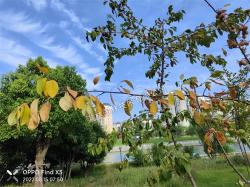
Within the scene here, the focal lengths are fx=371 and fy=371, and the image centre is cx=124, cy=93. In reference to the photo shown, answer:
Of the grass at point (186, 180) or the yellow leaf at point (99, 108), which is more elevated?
the yellow leaf at point (99, 108)

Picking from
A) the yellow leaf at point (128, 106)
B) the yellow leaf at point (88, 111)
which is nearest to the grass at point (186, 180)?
the yellow leaf at point (128, 106)

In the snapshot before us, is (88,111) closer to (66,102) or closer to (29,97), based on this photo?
(66,102)

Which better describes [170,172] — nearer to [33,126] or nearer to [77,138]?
[33,126]

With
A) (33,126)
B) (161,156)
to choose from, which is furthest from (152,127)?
(33,126)

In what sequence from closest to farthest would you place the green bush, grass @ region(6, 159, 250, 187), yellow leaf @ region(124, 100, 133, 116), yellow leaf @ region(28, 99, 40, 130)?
yellow leaf @ region(28, 99, 40, 130)
yellow leaf @ region(124, 100, 133, 116)
the green bush
grass @ region(6, 159, 250, 187)

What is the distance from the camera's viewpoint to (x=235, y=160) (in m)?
12.9

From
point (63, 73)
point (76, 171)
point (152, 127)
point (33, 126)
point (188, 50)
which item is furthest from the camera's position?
point (76, 171)

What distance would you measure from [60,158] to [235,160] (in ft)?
22.2

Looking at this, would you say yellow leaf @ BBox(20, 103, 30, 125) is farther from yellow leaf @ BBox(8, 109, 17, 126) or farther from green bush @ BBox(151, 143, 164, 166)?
green bush @ BBox(151, 143, 164, 166)

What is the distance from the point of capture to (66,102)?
0.79 meters

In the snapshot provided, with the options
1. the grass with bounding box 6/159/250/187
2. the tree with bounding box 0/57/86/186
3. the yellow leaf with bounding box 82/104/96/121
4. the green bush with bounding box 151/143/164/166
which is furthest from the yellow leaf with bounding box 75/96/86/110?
the tree with bounding box 0/57/86/186

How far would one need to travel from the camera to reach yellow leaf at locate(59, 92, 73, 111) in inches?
31.1

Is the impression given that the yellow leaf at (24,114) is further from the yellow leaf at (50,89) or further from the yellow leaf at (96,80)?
the yellow leaf at (96,80)

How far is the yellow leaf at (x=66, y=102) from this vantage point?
79cm
